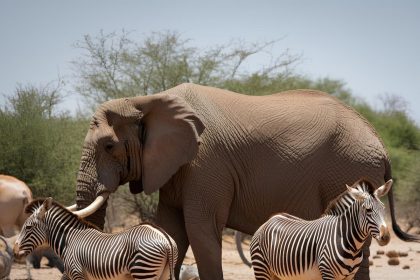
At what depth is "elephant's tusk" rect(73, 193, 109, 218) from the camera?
965 centimetres

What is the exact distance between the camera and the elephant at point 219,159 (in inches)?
401

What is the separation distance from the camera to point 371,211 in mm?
7680

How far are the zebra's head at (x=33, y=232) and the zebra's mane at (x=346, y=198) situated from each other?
9.32ft

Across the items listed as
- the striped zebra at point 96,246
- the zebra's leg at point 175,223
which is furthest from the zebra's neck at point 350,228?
the zebra's leg at point 175,223

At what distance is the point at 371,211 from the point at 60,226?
3.20 meters

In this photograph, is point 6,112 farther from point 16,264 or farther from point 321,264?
point 321,264

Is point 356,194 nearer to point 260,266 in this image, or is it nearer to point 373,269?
point 260,266

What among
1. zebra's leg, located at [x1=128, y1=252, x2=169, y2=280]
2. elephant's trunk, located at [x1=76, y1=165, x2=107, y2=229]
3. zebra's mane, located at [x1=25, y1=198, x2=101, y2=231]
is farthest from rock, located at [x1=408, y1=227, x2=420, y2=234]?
zebra's leg, located at [x1=128, y1=252, x2=169, y2=280]

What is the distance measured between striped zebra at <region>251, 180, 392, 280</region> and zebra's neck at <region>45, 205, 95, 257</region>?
185cm

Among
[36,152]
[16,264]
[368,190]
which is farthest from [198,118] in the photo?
[36,152]

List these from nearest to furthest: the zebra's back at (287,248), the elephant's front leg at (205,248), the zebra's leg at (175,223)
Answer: the zebra's back at (287,248) < the elephant's front leg at (205,248) < the zebra's leg at (175,223)

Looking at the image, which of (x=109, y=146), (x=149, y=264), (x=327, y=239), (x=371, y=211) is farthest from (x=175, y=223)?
(x=371, y=211)

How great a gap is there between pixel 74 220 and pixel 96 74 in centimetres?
1252

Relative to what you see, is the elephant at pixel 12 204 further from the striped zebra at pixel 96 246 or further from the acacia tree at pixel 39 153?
the striped zebra at pixel 96 246
